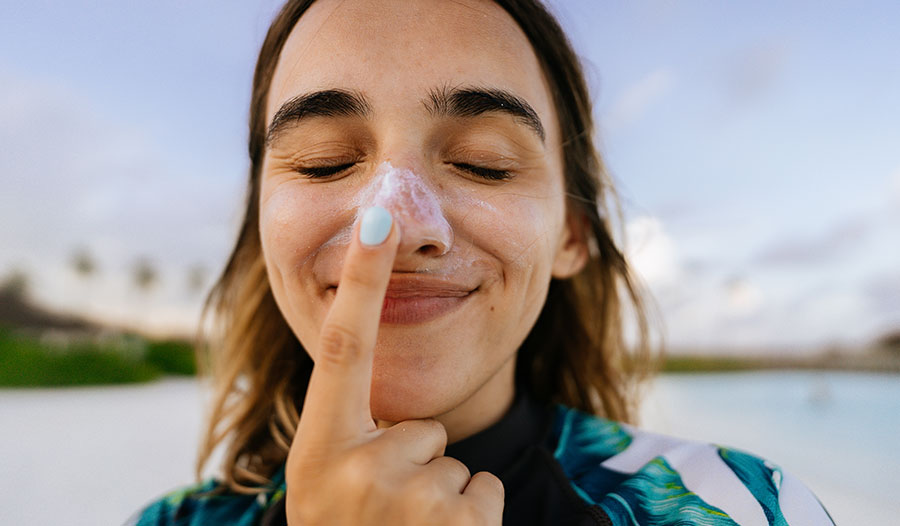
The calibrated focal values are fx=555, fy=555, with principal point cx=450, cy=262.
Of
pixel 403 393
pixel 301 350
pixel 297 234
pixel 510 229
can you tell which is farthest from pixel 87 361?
pixel 510 229

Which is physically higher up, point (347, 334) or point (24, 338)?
point (347, 334)

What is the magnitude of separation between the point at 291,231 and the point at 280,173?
0.15 meters

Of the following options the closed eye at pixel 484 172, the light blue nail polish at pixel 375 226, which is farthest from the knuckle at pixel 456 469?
the closed eye at pixel 484 172

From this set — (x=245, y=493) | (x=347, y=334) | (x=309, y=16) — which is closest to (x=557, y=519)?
(x=347, y=334)

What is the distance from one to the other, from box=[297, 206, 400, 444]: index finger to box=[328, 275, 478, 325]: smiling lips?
0.66ft

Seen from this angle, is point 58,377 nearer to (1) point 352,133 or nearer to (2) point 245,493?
(2) point 245,493

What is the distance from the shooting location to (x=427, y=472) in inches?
29.5

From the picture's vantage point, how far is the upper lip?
901 millimetres

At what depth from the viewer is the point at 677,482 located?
3.62 feet

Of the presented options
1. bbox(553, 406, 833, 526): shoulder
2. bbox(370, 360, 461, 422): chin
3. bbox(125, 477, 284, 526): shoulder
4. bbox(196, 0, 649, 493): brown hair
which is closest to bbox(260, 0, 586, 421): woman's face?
bbox(370, 360, 461, 422): chin

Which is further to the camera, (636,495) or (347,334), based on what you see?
(636,495)

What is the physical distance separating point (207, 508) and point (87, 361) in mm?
4411

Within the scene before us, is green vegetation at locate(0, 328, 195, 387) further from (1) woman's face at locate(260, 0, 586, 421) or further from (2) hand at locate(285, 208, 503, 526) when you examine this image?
(2) hand at locate(285, 208, 503, 526)

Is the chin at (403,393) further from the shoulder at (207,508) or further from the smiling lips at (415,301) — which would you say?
the shoulder at (207,508)
